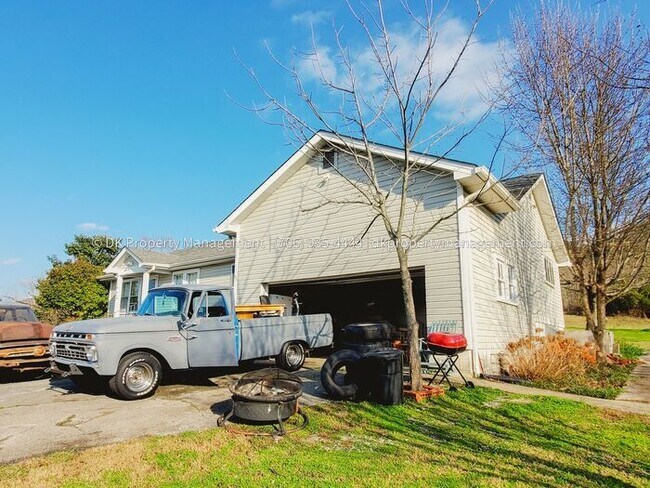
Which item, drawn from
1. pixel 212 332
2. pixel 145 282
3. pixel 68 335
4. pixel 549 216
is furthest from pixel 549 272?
pixel 145 282

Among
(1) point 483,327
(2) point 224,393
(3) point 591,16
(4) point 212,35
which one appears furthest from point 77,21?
(3) point 591,16

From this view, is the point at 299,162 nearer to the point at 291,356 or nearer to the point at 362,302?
the point at 291,356

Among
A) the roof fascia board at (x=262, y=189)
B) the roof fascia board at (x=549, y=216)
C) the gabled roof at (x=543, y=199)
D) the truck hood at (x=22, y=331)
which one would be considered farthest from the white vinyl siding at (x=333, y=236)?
the truck hood at (x=22, y=331)

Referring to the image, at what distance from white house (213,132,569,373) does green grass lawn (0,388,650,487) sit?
4065mm

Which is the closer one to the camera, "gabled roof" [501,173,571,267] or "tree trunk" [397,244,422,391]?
"tree trunk" [397,244,422,391]

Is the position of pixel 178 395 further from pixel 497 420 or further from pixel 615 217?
pixel 615 217

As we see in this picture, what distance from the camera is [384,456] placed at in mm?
4574

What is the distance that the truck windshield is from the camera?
8461mm

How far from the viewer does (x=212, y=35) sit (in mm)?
10188

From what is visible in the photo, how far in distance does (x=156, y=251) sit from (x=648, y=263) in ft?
73.9

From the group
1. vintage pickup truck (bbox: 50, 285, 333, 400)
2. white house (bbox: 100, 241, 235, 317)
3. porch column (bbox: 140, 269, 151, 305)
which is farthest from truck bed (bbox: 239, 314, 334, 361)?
porch column (bbox: 140, 269, 151, 305)

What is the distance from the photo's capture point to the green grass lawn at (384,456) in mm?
3928

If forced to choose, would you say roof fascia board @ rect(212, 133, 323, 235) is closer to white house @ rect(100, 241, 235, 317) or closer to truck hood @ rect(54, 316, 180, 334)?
white house @ rect(100, 241, 235, 317)

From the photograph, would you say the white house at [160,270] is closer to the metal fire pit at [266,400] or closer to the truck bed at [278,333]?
the truck bed at [278,333]
